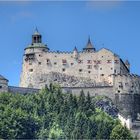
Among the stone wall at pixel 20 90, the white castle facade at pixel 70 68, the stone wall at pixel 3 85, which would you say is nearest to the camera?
the stone wall at pixel 3 85

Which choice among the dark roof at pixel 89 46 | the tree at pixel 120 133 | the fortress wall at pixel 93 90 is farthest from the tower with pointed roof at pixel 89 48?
the tree at pixel 120 133

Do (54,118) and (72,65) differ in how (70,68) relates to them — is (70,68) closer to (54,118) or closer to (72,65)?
(72,65)

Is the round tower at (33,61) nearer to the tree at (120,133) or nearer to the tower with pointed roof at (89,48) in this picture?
the tower with pointed roof at (89,48)

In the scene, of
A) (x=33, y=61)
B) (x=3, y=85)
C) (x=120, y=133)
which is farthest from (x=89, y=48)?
(x=120, y=133)

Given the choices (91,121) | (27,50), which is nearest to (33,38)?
(27,50)

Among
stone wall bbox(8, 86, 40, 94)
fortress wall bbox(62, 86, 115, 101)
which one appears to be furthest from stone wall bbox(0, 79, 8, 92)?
fortress wall bbox(62, 86, 115, 101)

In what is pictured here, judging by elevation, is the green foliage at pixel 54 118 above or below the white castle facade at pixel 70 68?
below

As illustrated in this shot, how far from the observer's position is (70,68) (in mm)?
174875

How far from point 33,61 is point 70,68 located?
19.0ft

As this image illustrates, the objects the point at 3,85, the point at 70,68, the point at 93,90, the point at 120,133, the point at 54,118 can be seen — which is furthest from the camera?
the point at 70,68

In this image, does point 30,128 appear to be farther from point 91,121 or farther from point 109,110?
point 109,110

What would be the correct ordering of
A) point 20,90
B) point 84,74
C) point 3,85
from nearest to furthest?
point 3,85
point 20,90
point 84,74

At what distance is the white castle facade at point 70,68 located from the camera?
17388 centimetres

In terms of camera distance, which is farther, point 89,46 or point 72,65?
point 89,46
